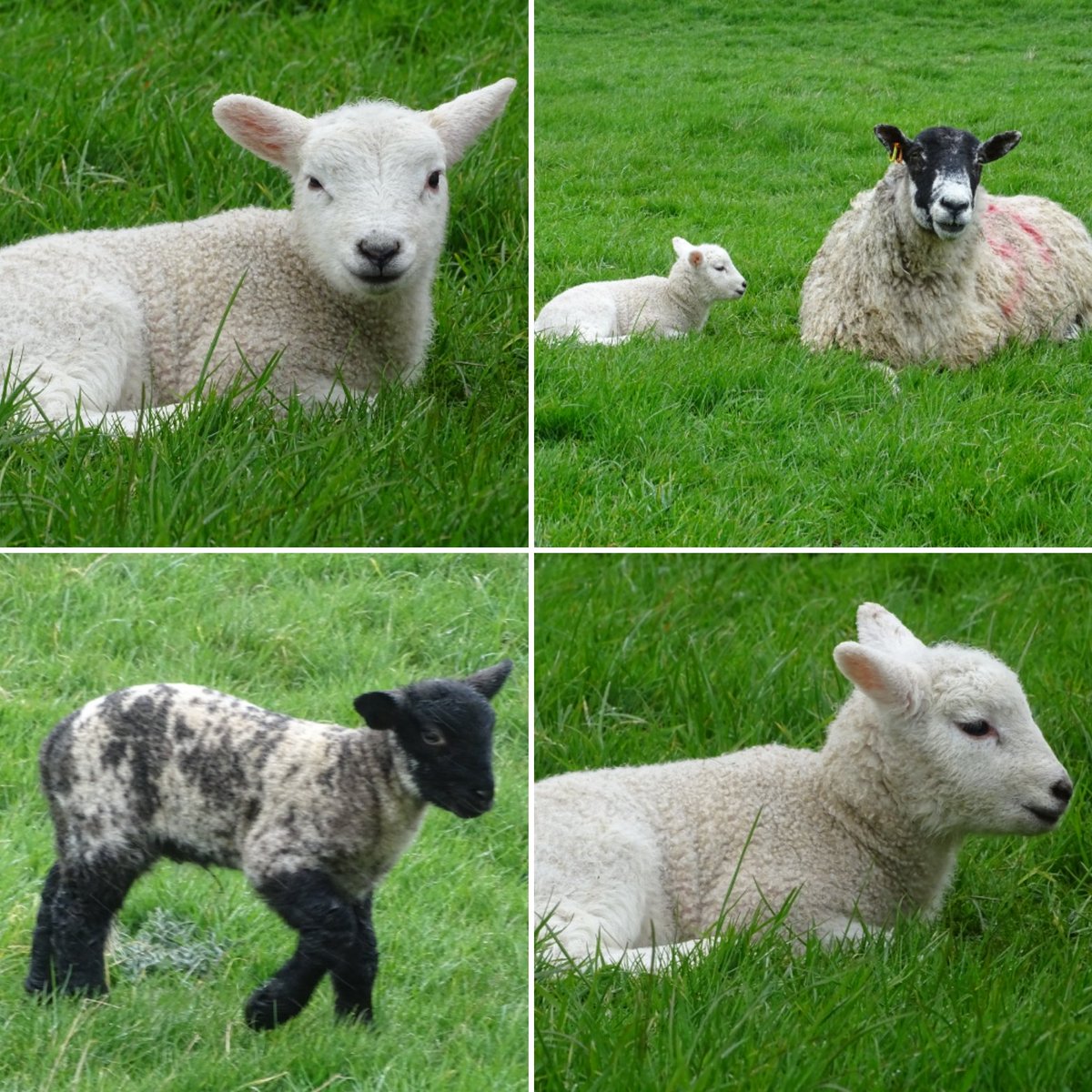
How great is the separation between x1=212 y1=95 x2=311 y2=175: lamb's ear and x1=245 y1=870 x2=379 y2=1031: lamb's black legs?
278cm

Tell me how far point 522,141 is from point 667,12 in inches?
115

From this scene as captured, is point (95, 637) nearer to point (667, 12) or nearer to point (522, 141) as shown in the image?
point (522, 141)

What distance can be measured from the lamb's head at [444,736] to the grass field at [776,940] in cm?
53

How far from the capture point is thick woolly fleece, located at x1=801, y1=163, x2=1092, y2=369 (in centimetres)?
661

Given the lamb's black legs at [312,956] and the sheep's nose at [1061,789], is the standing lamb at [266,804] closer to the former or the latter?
the lamb's black legs at [312,956]

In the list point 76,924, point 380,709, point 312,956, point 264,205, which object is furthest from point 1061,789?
point 264,205

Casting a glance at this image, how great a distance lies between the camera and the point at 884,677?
14.6 ft

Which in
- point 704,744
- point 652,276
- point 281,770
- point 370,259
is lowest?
point 704,744

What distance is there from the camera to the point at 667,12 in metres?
9.90

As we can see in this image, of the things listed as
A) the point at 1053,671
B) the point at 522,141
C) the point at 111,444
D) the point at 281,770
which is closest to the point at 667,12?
the point at 522,141

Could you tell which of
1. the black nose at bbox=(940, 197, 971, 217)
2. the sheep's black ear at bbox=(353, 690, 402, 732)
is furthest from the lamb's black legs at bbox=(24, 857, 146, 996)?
the black nose at bbox=(940, 197, 971, 217)

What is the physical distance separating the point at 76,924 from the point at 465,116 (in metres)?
3.12

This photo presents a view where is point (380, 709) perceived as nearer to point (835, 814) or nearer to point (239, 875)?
point (239, 875)

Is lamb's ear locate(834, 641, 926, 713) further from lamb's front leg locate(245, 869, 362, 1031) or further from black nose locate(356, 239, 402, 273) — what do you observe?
black nose locate(356, 239, 402, 273)
